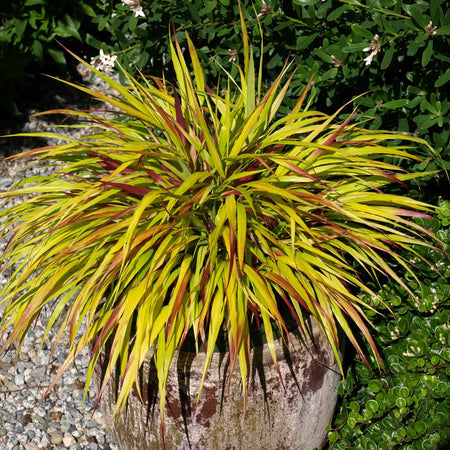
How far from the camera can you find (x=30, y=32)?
148 inches

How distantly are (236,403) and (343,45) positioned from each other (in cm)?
135

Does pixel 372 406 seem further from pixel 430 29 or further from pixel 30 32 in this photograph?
pixel 30 32

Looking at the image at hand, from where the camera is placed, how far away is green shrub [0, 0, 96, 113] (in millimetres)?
3654

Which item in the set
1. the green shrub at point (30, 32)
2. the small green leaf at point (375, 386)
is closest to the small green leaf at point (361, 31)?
the small green leaf at point (375, 386)

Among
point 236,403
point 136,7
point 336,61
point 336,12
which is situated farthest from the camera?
point 136,7

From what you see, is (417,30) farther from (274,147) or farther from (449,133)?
(274,147)

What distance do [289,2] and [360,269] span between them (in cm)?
115

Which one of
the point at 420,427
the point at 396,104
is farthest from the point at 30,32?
the point at 420,427

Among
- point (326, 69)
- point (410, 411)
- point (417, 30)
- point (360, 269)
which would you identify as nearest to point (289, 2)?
point (326, 69)

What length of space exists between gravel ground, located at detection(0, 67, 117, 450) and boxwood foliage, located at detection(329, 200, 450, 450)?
92 cm

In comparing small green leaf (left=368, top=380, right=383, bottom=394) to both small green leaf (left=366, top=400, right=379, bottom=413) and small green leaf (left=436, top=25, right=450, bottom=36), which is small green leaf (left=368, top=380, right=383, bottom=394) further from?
small green leaf (left=436, top=25, right=450, bottom=36)

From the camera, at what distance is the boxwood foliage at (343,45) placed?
6.73 ft

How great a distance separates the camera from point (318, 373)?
1772mm

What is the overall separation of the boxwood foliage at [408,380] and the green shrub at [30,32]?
2.56 metres
